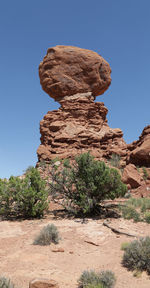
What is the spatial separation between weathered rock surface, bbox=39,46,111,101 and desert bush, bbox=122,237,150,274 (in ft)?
79.3

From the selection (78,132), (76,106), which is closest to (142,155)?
(78,132)

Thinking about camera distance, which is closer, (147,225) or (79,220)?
(147,225)

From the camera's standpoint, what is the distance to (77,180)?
10.3 m

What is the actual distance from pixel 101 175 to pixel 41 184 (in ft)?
9.10

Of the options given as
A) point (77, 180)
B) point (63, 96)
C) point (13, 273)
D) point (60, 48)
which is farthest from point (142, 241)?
point (60, 48)

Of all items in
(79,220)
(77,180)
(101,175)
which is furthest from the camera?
(77,180)

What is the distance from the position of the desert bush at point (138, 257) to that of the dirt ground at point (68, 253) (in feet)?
0.60

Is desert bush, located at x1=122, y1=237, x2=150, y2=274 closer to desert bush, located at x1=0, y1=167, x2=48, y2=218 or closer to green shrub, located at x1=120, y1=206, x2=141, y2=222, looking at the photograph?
green shrub, located at x1=120, y1=206, x2=141, y2=222

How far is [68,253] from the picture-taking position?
5.48 metres

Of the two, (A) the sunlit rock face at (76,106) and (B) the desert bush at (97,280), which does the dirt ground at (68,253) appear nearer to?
(B) the desert bush at (97,280)

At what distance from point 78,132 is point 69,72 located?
27.2 feet

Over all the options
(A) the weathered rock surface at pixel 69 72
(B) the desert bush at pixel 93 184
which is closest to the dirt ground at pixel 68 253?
(B) the desert bush at pixel 93 184

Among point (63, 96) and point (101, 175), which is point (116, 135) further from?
point (101, 175)

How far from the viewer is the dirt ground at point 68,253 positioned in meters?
4.19
